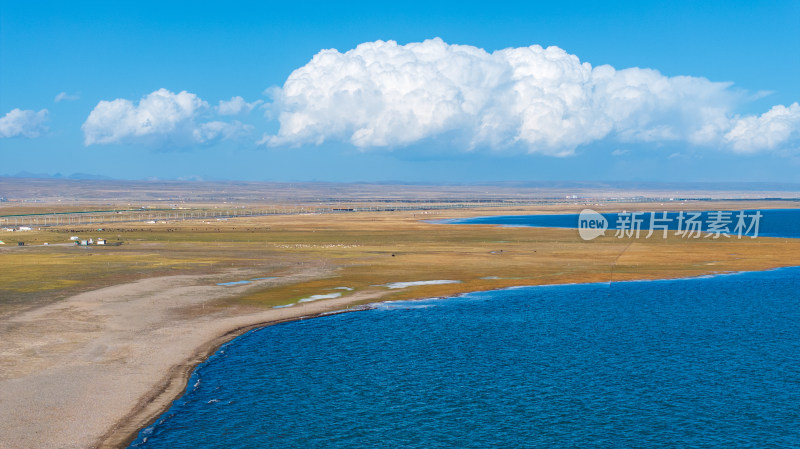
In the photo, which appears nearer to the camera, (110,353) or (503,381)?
(503,381)

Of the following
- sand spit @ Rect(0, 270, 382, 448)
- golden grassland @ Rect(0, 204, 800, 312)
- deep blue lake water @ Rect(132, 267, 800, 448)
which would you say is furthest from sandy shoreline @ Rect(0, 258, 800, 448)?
golden grassland @ Rect(0, 204, 800, 312)

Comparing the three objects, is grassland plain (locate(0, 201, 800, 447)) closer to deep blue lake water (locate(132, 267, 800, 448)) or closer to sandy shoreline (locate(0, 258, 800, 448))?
sandy shoreline (locate(0, 258, 800, 448))

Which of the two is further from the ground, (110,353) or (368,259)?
(368,259)

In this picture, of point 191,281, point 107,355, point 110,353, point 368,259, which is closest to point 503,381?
point 107,355

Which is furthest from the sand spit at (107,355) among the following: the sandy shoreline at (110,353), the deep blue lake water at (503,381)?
the deep blue lake water at (503,381)

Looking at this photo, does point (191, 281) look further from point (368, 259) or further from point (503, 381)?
point (503, 381)

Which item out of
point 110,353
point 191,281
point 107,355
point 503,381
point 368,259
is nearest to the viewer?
point 503,381

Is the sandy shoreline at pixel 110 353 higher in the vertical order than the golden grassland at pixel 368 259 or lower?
lower

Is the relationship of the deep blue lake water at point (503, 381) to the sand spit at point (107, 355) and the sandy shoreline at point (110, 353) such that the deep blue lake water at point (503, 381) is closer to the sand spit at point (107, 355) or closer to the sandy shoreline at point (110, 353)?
the sandy shoreline at point (110, 353)
